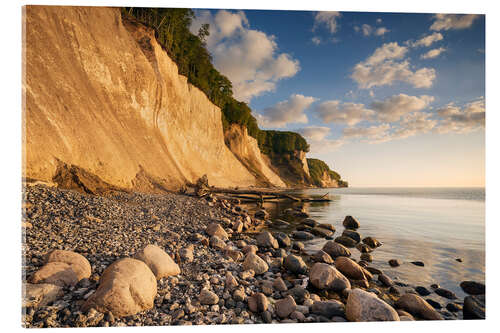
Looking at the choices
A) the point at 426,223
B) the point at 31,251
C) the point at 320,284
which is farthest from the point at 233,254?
the point at 426,223

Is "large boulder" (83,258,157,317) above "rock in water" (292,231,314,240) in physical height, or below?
above

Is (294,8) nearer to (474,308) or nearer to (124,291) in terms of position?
(124,291)

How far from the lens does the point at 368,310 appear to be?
2336mm

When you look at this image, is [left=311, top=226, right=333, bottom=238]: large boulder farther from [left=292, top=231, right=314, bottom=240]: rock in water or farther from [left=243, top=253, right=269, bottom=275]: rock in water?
[left=243, top=253, right=269, bottom=275]: rock in water

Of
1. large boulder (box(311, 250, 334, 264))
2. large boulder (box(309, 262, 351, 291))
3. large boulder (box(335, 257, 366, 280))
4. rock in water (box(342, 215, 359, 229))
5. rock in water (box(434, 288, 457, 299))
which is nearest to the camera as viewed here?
large boulder (box(309, 262, 351, 291))

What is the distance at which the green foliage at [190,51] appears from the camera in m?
13.0

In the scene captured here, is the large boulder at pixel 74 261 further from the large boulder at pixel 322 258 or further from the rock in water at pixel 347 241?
the rock in water at pixel 347 241

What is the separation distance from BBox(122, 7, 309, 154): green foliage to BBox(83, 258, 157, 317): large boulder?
3882mm

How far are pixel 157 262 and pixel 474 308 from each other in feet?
13.8

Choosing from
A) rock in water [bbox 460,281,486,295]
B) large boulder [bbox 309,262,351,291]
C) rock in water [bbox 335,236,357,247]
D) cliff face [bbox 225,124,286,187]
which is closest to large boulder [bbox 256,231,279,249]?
large boulder [bbox 309,262,351,291]

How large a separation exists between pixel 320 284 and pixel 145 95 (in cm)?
1240

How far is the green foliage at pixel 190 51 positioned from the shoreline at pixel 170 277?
4.01m

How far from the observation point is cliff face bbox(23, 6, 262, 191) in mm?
5570

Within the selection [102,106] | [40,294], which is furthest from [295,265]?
[102,106]
